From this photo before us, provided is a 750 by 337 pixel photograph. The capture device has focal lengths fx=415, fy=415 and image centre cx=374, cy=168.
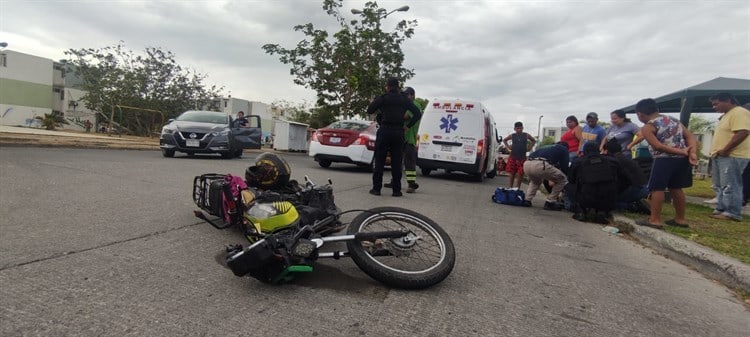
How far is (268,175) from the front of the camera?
3.77 m

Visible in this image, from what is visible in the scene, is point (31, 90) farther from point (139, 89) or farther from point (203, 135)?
point (203, 135)

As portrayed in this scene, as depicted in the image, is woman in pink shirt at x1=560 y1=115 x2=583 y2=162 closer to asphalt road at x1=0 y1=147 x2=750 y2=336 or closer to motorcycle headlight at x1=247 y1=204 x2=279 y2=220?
asphalt road at x1=0 y1=147 x2=750 y2=336

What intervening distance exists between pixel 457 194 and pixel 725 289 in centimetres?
512

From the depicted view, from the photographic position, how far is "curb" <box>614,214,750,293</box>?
3553mm

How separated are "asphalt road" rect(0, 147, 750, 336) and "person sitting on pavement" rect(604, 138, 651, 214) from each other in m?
1.54

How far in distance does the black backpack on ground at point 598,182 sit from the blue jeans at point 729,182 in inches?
67.3

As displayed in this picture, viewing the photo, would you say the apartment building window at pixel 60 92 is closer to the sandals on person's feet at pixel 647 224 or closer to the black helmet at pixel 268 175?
the black helmet at pixel 268 175

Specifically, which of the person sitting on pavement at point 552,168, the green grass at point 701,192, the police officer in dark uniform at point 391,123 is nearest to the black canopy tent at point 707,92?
the green grass at point 701,192

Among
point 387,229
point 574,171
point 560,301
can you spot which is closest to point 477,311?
point 560,301

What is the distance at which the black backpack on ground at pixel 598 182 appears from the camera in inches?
232

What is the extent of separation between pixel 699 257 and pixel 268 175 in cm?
424

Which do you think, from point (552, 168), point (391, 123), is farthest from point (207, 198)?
point (552, 168)

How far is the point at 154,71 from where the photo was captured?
86.6 feet

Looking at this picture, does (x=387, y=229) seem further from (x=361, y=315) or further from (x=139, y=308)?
(x=139, y=308)
